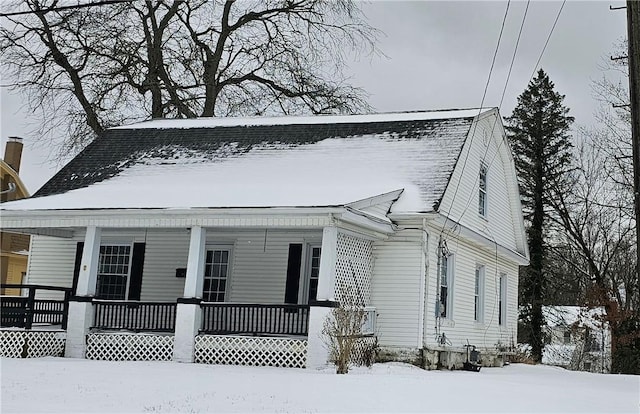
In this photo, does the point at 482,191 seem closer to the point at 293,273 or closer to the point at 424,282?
the point at 424,282

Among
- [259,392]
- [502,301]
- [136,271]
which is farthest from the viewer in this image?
→ [502,301]

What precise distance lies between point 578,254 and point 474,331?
63.1 ft

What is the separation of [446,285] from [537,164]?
62.0 feet

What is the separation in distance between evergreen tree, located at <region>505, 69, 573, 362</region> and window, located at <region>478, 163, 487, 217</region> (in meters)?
14.4

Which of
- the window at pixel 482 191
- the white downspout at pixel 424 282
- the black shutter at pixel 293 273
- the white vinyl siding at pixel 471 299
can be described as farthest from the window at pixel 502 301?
the black shutter at pixel 293 273

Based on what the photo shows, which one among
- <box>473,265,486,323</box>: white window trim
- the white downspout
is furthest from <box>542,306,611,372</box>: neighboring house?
the white downspout

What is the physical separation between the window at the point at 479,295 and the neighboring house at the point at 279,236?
1.5 inches

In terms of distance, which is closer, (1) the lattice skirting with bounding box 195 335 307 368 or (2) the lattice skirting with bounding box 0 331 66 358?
(1) the lattice skirting with bounding box 195 335 307 368

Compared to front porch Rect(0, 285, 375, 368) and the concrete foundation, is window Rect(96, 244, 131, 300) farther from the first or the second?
the concrete foundation

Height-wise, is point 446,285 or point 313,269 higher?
point 313,269

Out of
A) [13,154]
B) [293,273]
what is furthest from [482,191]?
[13,154]

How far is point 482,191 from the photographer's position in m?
19.6

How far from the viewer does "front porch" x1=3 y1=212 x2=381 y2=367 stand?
14.5 meters

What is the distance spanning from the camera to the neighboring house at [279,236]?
580 inches
